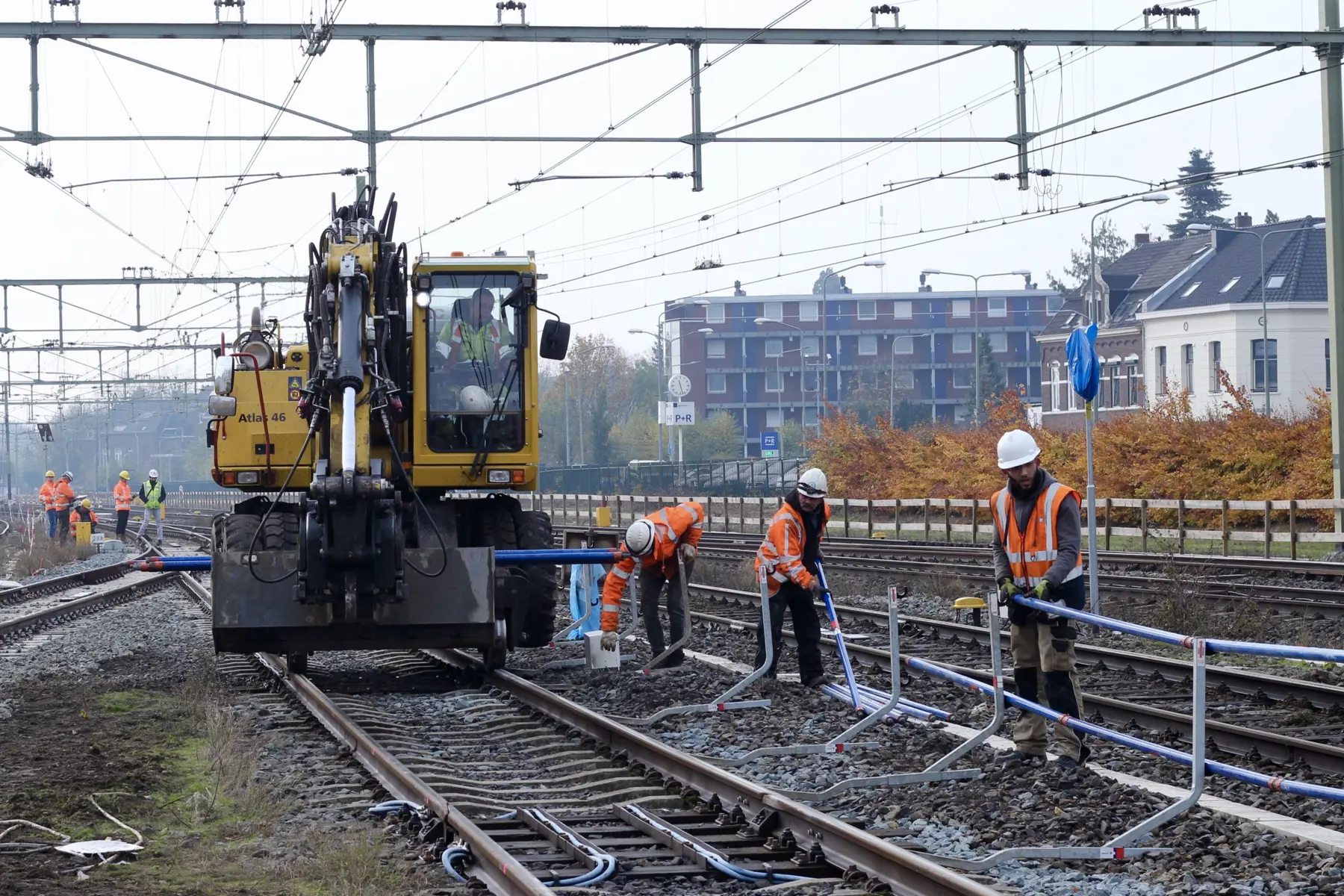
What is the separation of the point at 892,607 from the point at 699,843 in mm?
3067

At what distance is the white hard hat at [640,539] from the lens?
41.8ft

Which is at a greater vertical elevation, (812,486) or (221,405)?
(221,405)

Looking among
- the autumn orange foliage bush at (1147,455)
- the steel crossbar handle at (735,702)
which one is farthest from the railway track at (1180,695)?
the autumn orange foliage bush at (1147,455)

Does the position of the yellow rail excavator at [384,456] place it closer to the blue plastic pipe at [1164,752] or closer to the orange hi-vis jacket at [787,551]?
the orange hi-vis jacket at [787,551]

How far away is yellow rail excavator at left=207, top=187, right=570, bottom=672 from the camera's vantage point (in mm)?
11609

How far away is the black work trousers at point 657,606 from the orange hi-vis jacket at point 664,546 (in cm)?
9

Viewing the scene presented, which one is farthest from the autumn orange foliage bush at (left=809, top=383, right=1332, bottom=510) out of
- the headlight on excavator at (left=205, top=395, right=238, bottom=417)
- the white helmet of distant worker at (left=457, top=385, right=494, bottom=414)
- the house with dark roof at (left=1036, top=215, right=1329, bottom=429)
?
the headlight on excavator at (left=205, top=395, right=238, bottom=417)

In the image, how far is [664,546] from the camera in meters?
13.0

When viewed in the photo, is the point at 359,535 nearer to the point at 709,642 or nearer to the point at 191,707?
the point at 191,707

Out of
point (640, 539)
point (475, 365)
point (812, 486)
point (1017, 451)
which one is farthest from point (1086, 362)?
point (1017, 451)

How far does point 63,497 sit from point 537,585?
96.2 feet

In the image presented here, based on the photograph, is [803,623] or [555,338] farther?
[555,338]

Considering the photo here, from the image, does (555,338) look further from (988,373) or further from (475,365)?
(988,373)

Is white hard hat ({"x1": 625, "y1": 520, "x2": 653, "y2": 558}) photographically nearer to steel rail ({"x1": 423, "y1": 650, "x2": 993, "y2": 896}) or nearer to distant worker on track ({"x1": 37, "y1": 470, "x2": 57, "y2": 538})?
steel rail ({"x1": 423, "y1": 650, "x2": 993, "y2": 896})
